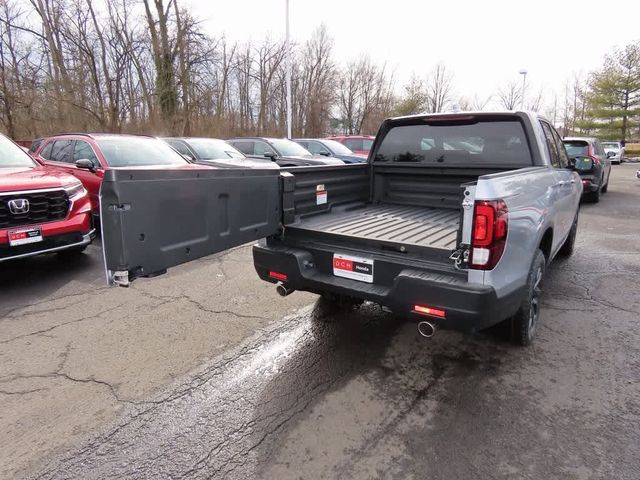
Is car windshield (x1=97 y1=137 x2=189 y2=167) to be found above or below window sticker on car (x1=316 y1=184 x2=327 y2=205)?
above

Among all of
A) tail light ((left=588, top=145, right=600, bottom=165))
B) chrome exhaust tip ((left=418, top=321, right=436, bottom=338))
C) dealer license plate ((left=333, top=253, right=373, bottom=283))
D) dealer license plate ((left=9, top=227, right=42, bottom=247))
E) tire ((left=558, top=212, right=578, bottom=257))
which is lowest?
tire ((left=558, top=212, right=578, bottom=257))

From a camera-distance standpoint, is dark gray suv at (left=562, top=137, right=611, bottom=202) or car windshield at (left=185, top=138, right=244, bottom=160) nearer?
car windshield at (left=185, top=138, right=244, bottom=160)

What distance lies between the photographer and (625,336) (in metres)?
3.75

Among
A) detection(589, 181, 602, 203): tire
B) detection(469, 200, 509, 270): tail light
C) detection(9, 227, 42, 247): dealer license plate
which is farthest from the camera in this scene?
detection(589, 181, 602, 203): tire

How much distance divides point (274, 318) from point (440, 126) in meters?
2.67

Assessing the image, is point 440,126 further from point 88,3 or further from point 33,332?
point 88,3

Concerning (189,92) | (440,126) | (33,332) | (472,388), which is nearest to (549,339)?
(472,388)

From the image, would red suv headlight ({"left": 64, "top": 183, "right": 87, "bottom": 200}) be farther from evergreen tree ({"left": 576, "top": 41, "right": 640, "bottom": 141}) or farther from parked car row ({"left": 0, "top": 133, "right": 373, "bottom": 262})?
evergreen tree ({"left": 576, "top": 41, "right": 640, "bottom": 141})

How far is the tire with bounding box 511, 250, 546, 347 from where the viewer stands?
316cm

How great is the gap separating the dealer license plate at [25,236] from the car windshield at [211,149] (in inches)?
216

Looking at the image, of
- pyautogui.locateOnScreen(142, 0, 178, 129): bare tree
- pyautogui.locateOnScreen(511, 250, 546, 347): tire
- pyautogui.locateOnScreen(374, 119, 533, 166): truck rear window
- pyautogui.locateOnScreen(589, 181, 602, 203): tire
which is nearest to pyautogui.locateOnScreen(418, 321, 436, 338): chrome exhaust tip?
pyautogui.locateOnScreen(511, 250, 546, 347): tire

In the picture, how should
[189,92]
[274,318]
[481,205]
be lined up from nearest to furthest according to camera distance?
[481,205], [274,318], [189,92]

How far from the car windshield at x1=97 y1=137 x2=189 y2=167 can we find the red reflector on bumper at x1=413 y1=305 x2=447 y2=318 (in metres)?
5.87

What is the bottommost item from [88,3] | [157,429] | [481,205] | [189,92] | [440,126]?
[157,429]
